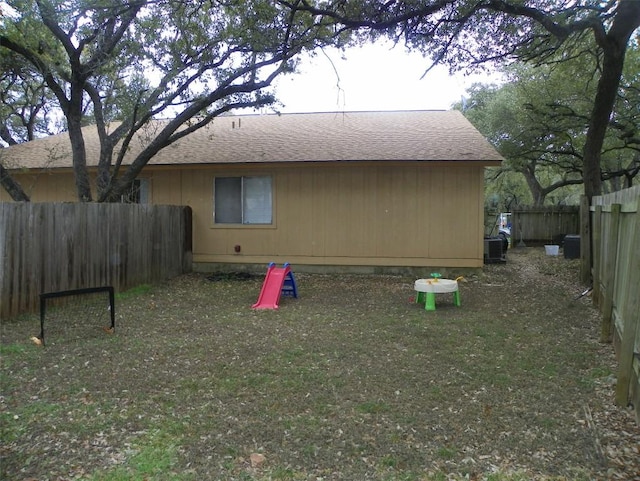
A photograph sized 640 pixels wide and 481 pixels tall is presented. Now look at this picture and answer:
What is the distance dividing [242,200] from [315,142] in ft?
7.74

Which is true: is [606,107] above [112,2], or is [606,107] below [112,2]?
below

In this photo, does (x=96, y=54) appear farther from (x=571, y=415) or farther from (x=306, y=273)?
(x=571, y=415)

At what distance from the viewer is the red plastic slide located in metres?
7.98

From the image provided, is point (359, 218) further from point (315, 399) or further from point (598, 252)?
point (315, 399)

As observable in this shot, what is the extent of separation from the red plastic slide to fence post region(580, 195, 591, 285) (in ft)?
19.5

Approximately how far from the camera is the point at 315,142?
1243 cm

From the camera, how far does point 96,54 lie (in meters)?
10.0

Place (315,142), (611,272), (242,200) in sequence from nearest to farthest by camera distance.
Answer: (611,272)
(242,200)
(315,142)

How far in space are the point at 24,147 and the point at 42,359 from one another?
1203 cm

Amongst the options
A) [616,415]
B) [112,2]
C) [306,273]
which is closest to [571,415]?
[616,415]

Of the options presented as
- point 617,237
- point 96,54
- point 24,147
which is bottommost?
point 617,237

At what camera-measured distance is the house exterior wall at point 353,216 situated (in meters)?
11.0

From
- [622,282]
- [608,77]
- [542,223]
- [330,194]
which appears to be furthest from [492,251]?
[622,282]

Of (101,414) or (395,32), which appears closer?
(101,414)
